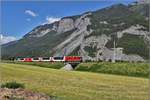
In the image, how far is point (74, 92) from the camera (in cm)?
2292

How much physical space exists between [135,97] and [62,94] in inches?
170

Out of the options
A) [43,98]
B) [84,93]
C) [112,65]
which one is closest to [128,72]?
[112,65]

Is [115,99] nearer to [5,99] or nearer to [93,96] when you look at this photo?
[93,96]

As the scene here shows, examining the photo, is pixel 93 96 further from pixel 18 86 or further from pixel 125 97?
pixel 18 86

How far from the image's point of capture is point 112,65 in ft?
247

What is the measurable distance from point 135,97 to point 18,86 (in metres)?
6.91

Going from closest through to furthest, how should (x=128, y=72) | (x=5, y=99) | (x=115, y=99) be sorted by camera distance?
(x=5, y=99) → (x=115, y=99) → (x=128, y=72)

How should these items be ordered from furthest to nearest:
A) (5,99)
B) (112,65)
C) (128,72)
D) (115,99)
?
(112,65)
(128,72)
(115,99)
(5,99)

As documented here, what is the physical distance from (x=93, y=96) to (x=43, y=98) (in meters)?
4.59

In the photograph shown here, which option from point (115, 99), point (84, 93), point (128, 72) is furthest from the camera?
point (128, 72)

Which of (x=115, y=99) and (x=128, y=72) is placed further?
(x=128, y=72)

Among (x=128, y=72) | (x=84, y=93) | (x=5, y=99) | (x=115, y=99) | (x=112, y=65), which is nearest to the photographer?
(x=5, y=99)

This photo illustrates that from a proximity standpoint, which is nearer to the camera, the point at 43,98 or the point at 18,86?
the point at 43,98

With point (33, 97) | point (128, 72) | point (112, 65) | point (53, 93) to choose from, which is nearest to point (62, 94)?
point (53, 93)
